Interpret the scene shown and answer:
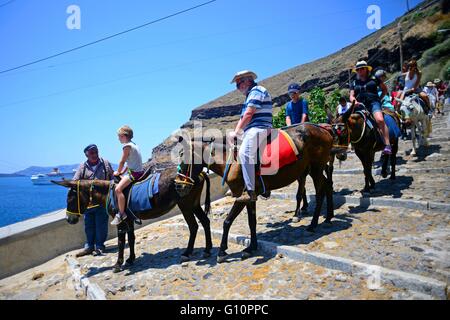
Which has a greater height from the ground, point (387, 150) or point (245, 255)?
point (387, 150)

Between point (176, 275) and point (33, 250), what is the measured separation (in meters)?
4.02

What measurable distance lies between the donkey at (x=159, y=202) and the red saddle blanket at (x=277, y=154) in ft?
3.60

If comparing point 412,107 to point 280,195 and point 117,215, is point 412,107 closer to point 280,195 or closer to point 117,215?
point 280,195

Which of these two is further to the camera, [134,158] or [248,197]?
[134,158]

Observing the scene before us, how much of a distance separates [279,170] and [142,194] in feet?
8.45

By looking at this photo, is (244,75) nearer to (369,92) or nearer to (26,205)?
(369,92)

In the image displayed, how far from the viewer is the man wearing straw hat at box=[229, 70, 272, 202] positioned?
4.55m

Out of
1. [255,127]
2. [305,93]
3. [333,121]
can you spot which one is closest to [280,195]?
[333,121]

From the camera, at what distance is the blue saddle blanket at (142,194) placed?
204 inches

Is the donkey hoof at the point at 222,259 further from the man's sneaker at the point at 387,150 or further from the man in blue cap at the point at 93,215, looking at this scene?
the man's sneaker at the point at 387,150

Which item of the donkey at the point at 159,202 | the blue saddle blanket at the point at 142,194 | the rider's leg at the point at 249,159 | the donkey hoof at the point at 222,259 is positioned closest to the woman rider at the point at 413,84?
the rider's leg at the point at 249,159

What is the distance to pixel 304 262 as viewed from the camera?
13.6 feet

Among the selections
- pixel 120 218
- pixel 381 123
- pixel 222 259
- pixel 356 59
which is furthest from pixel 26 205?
pixel 356 59

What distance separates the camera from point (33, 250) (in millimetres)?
6383
